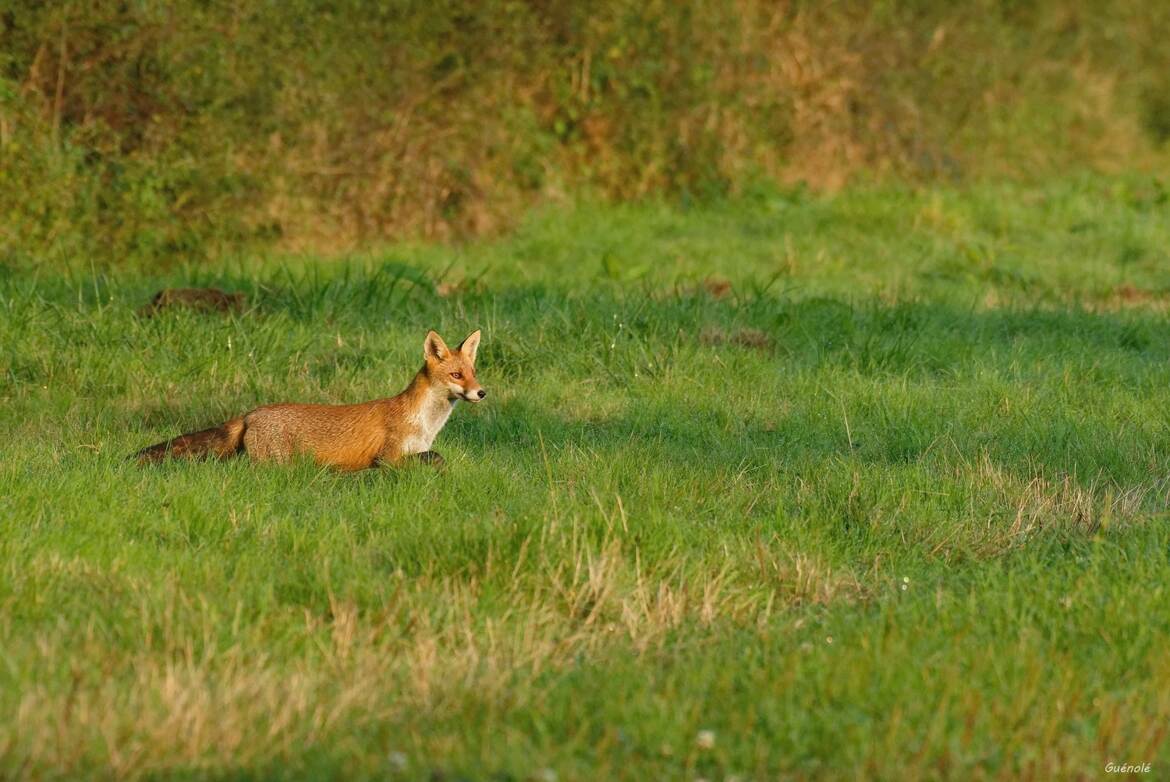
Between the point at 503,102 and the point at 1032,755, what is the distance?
12726 millimetres

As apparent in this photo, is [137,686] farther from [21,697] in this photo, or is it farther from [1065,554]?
[1065,554]

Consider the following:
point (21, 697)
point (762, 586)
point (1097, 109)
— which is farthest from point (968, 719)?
point (1097, 109)

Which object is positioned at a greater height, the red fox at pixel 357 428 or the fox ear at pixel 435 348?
the fox ear at pixel 435 348

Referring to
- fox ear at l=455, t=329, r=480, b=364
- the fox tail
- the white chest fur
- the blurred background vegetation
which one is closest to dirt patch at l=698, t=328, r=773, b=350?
fox ear at l=455, t=329, r=480, b=364

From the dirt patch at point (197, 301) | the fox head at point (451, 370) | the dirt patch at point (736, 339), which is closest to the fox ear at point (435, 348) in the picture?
the fox head at point (451, 370)

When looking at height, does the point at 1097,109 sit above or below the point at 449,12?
below

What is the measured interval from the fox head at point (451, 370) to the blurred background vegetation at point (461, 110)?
5.65 metres

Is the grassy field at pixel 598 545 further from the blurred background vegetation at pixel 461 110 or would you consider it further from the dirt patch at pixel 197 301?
the blurred background vegetation at pixel 461 110

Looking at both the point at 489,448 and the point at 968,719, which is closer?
the point at 968,719

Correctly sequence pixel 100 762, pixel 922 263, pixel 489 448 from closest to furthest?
pixel 100 762 < pixel 489 448 < pixel 922 263

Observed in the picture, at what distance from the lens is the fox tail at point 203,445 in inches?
285

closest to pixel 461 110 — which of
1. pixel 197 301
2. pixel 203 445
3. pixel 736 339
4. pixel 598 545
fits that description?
pixel 197 301

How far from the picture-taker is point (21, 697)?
446 cm

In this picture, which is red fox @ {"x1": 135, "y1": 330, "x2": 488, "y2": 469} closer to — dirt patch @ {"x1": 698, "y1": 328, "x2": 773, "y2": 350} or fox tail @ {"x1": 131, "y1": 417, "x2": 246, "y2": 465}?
fox tail @ {"x1": 131, "y1": 417, "x2": 246, "y2": 465}
